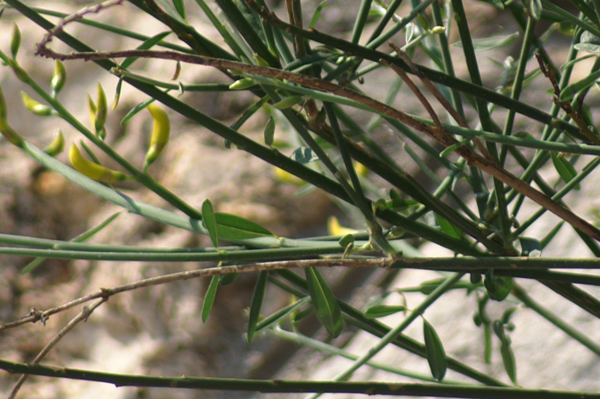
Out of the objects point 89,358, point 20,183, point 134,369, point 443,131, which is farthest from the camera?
point 20,183

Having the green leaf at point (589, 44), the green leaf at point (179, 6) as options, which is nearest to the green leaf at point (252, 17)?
the green leaf at point (179, 6)

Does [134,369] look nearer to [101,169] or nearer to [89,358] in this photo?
[89,358]

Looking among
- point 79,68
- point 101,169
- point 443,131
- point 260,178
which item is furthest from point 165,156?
point 443,131

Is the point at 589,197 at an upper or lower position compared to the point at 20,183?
lower

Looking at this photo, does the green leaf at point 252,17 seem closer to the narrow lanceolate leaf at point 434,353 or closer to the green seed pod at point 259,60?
the green seed pod at point 259,60

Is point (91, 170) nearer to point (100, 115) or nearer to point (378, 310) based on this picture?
point (100, 115)

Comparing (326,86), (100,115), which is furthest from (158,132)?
(326,86)

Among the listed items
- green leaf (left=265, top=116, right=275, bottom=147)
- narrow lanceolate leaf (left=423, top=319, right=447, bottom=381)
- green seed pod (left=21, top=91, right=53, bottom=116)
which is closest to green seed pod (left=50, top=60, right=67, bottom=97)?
green seed pod (left=21, top=91, right=53, bottom=116)
